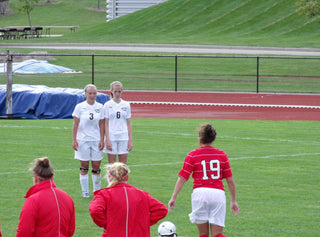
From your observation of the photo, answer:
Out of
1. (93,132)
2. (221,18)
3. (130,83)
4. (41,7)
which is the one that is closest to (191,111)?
(130,83)

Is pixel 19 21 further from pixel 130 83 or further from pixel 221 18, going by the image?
pixel 130 83

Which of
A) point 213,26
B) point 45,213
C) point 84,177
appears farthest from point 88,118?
point 213,26

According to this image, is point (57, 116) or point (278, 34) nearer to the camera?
point (57, 116)

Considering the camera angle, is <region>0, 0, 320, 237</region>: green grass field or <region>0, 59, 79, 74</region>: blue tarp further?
<region>0, 59, 79, 74</region>: blue tarp

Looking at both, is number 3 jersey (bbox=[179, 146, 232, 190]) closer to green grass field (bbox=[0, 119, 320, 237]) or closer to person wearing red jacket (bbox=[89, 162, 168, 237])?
person wearing red jacket (bbox=[89, 162, 168, 237])

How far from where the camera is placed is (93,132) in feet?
42.1

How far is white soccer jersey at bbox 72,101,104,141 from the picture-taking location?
41.9 ft

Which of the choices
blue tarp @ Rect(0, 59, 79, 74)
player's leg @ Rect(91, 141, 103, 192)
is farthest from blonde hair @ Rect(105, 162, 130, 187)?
blue tarp @ Rect(0, 59, 79, 74)

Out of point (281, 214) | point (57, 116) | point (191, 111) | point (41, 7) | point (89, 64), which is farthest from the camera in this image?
point (41, 7)

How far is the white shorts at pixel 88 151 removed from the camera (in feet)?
42.1

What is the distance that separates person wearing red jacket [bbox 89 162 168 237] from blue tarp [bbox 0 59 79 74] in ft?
119

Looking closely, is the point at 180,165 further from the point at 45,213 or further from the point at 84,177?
the point at 45,213

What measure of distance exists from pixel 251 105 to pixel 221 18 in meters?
37.4

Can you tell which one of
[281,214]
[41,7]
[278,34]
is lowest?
[281,214]
